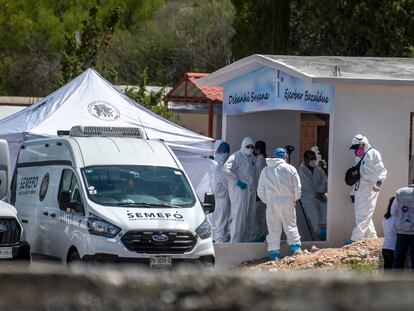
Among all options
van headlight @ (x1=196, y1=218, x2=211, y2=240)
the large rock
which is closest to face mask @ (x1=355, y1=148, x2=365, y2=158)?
van headlight @ (x1=196, y1=218, x2=211, y2=240)

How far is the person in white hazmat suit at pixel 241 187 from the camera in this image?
1962 centimetres

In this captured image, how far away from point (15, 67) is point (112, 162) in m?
42.6

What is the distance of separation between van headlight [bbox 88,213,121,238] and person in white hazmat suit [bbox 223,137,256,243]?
655 centimetres

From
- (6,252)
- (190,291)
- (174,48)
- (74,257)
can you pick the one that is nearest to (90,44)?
(74,257)

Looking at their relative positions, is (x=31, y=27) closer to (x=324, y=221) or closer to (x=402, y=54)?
(x=402, y=54)

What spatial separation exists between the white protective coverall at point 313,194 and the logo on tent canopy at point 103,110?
407 cm

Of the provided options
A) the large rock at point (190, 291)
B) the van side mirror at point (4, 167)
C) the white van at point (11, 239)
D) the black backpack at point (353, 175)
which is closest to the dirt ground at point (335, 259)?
the black backpack at point (353, 175)

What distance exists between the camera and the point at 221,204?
20469 mm

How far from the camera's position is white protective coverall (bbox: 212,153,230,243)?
20.3 metres

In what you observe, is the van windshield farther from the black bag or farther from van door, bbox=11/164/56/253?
the black bag

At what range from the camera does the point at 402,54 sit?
35281 mm

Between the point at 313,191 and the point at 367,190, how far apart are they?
2.63m

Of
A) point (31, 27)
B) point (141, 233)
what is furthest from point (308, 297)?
point (31, 27)

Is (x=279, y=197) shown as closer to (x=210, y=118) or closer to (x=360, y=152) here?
(x=360, y=152)
